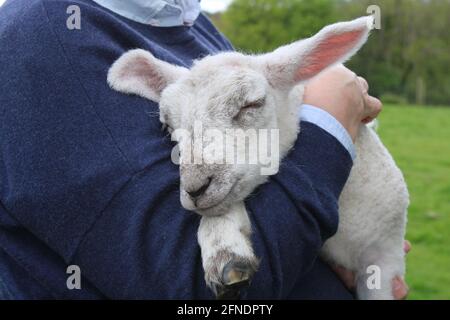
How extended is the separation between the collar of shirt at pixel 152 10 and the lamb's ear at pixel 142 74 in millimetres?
198

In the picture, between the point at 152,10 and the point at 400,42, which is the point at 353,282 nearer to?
the point at 152,10

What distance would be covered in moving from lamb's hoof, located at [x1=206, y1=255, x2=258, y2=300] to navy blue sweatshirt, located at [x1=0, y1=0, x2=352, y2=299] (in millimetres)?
51

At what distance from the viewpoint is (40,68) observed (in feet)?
6.16

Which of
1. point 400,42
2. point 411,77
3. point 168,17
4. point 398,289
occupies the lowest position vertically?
point 411,77

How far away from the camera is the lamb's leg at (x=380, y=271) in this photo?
8.18ft

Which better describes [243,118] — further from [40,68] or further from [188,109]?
[40,68]

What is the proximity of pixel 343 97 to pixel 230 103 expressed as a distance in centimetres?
54

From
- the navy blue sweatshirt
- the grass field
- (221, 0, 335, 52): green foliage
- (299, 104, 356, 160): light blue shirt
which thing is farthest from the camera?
(221, 0, 335, 52): green foliage

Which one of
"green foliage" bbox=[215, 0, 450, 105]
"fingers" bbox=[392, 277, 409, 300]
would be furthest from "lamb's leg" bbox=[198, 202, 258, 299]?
"green foliage" bbox=[215, 0, 450, 105]

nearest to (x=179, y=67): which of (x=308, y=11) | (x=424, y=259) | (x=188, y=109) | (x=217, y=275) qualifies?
(x=188, y=109)

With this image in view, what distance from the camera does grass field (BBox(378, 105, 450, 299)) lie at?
18.6ft

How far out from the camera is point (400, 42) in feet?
121

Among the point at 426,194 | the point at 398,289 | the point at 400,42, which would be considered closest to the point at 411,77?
the point at 400,42

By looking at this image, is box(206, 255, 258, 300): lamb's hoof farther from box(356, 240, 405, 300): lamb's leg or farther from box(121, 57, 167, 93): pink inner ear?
box(356, 240, 405, 300): lamb's leg
